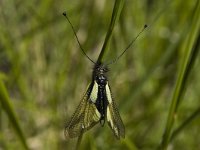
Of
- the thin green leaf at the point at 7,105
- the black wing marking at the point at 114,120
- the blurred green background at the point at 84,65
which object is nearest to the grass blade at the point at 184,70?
the black wing marking at the point at 114,120

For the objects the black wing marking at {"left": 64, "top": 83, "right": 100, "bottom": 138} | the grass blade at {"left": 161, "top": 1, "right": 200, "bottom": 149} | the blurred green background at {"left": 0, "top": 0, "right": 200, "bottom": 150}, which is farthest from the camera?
the blurred green background at {"left": 0, "top": 0, "right": 200, "bottom": 150}

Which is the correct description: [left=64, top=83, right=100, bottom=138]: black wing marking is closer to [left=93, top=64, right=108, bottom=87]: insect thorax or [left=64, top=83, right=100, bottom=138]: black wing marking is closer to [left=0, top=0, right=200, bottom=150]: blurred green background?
[left=93, top=64, right=108, bottom=87]: insect thorax

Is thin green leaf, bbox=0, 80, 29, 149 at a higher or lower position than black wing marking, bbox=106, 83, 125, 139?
higher

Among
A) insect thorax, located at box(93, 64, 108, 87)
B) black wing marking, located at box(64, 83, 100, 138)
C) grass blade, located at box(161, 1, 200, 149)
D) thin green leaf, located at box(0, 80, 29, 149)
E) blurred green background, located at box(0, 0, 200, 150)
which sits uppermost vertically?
blurred green background, located at box(0, 0, 200, 150)

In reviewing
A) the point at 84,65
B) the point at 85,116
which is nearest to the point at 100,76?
the point at 85,116

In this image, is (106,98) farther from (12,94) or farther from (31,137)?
(12,94)

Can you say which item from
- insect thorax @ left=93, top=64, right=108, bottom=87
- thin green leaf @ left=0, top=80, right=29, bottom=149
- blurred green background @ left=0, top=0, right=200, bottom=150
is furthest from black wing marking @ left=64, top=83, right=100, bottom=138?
blurred green background @ left=0, top=0, right=200, bottom=150

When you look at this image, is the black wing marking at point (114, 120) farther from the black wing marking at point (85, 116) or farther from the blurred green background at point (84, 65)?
the blurred green background at point (84, 65)

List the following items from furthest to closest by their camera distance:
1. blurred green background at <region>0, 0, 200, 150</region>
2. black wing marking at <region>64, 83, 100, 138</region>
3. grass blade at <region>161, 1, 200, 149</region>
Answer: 1. blurred green background at <region>0, 0, 200, 150</region>
2. black wing marking at <region>64, 83, 100, 138</region>
3. grass blade at <region>161, 1, 200, 149</region>
